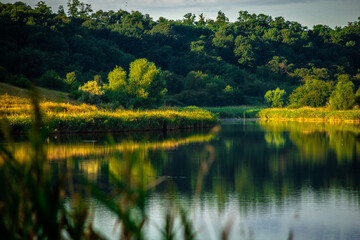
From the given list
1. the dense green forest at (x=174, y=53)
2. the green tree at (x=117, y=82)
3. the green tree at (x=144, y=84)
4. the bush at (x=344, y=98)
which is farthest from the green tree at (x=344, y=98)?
the green tree at (x=117, y=82)

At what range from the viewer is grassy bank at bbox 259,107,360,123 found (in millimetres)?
50694

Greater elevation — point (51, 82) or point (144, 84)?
point (51, 82)

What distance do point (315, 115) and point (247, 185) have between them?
142ft

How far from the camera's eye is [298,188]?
506 inches

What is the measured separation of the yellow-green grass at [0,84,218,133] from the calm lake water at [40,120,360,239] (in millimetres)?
3999

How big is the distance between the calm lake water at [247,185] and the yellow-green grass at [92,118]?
13.1 ft

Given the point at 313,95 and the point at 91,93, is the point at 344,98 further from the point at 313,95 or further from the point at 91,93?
the point at 91,93

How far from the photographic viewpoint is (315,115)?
178 feet

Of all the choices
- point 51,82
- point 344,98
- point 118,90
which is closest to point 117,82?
point 118,90

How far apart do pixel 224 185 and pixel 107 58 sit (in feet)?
235

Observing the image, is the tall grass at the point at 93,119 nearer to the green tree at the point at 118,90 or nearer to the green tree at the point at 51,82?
the green tree at the point at 118,90

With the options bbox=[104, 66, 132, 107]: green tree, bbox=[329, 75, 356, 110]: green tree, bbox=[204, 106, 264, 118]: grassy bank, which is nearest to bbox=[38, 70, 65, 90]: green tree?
bbox=[104, 66, 132, 107]: green tree

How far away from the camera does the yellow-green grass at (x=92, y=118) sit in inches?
1115

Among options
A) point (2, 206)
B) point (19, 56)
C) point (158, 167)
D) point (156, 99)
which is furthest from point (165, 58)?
point (2, 206)
